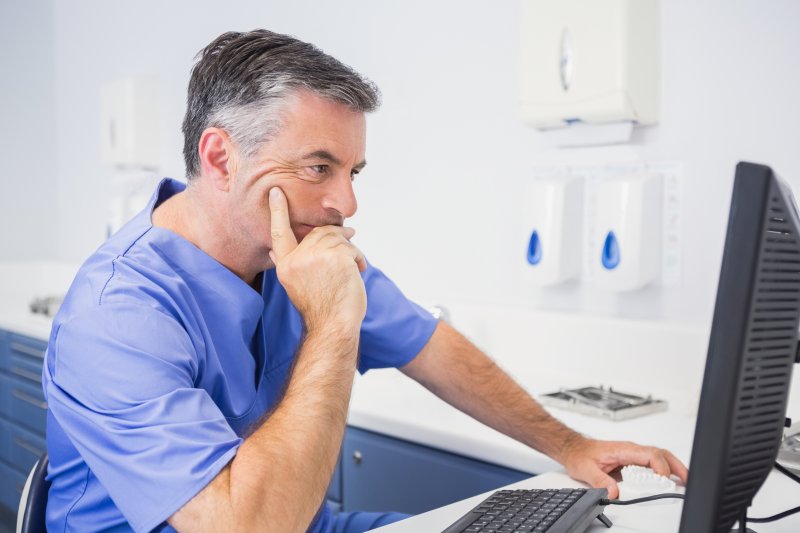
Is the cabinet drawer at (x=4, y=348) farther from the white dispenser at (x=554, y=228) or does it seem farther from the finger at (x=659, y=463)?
the finger at (x=659, y=463)

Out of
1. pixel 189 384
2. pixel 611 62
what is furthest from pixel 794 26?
pixel 189 384

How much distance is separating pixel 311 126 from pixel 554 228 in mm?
1030

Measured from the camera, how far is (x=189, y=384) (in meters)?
1.01

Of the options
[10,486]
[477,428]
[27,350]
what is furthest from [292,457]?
[10,486]

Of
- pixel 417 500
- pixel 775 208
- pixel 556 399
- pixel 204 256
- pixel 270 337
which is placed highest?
pixel 775 208

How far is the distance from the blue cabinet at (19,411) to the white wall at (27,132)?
3.33ft

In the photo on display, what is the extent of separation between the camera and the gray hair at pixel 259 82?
1148mm

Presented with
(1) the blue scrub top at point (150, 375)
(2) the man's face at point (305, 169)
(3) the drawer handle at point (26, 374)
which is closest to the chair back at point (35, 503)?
(1) the blue scrub top at point (150, 375)

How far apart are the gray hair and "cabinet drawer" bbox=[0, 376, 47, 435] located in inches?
82.3

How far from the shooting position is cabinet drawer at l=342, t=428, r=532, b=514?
151cm

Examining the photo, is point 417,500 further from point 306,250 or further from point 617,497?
point 306,250

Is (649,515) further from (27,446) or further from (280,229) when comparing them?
(27,446)

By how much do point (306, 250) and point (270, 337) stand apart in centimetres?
26

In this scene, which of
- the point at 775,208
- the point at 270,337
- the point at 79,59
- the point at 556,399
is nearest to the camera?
the point at 775,208
